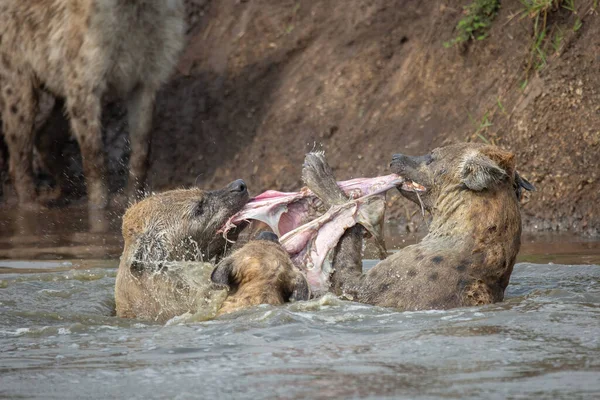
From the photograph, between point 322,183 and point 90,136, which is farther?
point 90,136

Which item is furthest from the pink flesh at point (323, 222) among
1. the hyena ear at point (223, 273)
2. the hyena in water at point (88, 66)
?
the hyena in water at point (88, 66)

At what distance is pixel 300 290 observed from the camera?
6520 mm

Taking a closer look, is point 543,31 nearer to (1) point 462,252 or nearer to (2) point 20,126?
(1) point 462,252

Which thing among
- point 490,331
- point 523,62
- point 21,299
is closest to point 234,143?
point 523,62

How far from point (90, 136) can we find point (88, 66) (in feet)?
2.64

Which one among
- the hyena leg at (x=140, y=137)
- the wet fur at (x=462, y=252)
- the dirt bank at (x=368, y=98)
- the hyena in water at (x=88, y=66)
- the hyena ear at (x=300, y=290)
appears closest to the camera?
the hyena ear at (x=300, y=290)

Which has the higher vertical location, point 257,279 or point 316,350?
point 257,279

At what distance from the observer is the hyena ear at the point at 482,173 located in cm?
668

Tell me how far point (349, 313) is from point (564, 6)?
5.50 m

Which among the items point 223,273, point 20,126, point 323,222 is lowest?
point 223,273

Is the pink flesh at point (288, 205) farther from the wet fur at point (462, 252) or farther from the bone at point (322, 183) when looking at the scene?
the wet fur at point (462, 252)

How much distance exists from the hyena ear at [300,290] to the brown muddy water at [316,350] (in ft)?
0.31

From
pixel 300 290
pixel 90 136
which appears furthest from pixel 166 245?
pixel 90 136

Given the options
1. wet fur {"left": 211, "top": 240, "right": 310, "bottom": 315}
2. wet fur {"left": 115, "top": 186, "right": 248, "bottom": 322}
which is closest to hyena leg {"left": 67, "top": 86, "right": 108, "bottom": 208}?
wet fur {"left": 115, "top": 186, "right": 248, "bottom": 322}
